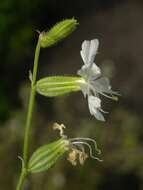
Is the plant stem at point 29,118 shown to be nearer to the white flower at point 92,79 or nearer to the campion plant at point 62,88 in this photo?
the campion plant at point 62,88

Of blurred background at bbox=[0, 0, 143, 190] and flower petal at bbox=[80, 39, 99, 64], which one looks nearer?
flower petal at bbox=[80, 39, 99, 64]

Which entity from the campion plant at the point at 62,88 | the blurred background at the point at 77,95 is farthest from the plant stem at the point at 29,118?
the blurred background at the point at 77,95

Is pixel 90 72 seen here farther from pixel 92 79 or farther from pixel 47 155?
pixel 47 155

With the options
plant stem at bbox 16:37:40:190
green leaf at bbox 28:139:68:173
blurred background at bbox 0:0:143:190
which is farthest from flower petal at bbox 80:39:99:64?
blurred background at bbox 0:0:143:190

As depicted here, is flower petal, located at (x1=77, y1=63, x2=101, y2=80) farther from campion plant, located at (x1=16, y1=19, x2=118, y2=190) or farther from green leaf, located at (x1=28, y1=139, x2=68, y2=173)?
green leaf, located at (x1=28, y1=139, x2=68, y2=173)

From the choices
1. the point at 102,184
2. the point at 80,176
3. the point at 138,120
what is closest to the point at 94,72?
the point at 80,176

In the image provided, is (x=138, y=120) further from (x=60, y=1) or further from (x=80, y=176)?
(x=60, y=1)

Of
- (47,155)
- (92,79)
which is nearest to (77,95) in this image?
(47,155)
